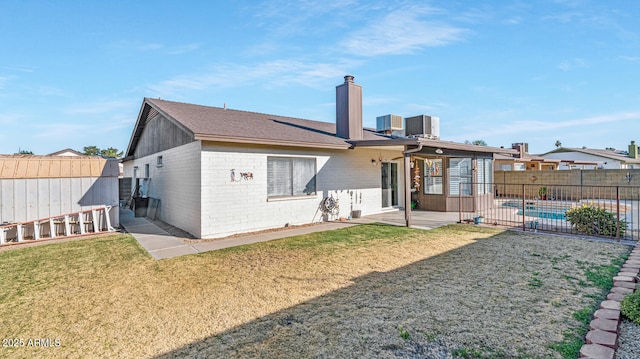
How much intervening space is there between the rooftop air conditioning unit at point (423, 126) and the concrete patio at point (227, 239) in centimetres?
376

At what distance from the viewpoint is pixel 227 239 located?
25.3ft

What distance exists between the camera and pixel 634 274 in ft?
14.7

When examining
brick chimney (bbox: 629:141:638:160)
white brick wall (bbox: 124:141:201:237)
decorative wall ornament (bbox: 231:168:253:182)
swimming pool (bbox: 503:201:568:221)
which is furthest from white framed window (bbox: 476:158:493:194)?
brick chimney (bbox: 629:141:638:160)

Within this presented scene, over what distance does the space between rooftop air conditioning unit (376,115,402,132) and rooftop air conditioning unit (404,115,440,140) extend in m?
0.38

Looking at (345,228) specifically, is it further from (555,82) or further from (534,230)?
(555,82)

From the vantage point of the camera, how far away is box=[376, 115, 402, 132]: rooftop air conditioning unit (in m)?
14.2

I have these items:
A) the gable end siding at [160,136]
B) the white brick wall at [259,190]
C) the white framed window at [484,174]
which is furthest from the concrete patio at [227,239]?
the gable end siding at [160,136]

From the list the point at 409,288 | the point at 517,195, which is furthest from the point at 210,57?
the point at 517,195

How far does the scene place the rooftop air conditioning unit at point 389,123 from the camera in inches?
559

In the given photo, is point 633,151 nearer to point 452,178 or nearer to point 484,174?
point 484,174

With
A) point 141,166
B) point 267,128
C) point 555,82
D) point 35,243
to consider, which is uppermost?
point 555,82

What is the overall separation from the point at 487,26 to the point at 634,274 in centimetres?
840

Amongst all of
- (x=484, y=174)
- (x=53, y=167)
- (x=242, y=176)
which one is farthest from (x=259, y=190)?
(x=484, y=174)

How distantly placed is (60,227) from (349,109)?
968 centimetres
